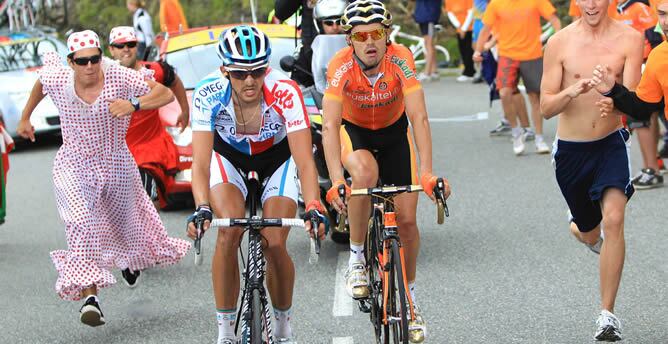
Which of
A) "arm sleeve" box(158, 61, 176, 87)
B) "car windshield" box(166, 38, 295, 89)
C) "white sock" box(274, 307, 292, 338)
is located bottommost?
"car windshield" box(166, 38, 295, 89)

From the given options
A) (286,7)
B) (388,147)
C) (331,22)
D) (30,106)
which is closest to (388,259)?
(388,147)

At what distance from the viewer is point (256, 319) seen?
629 centimetres

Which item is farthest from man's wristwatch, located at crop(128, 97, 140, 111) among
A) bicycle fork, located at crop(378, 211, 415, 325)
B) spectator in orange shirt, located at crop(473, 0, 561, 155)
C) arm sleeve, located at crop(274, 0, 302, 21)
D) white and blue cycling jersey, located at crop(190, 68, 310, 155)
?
spectator in orange shirt, located at crop(473, 0, 561, 155)

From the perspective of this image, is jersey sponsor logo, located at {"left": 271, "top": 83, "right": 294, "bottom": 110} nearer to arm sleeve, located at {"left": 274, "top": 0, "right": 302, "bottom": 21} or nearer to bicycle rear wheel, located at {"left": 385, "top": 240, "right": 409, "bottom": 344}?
bicycle rear wheel, located at {"left": 385, "top": 240, "right": 409, "bottom": 344}

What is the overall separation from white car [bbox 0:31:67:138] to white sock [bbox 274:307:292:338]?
36.6 feet

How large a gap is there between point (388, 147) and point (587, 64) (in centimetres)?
129

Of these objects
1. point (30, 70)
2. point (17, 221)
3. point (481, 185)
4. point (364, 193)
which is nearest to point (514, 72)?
point (481, 185)

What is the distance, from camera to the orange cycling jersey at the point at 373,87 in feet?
25.0

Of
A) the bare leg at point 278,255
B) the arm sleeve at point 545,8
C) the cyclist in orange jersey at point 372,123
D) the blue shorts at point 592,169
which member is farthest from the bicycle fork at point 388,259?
the arm sleeve at point 545,8

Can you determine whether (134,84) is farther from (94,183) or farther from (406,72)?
(406,72)

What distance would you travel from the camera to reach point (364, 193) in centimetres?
681

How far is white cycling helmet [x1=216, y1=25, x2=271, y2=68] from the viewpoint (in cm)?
659

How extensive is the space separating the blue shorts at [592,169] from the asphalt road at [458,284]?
Answer: 0.78m

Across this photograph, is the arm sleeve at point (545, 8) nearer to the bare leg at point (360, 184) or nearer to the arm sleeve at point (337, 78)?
the bare leg at point (360, 184)
